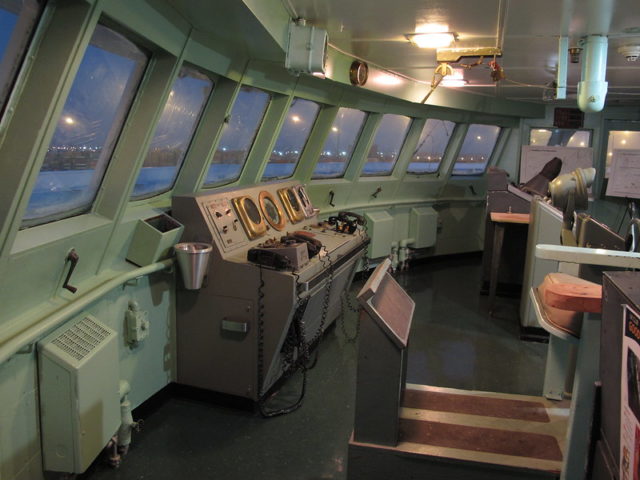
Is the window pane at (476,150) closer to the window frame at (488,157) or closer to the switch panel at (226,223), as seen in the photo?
the window frame at (488,157)

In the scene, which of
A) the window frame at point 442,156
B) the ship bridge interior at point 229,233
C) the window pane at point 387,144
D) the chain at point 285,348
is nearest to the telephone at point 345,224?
the ship bridge interior at point 229,233

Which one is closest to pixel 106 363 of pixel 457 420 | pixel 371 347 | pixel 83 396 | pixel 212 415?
pixel 83 396

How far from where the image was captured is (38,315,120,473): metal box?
8.04ft

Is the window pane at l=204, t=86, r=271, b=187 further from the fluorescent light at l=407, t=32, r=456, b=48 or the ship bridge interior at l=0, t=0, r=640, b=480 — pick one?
the fluorescent light at l=407, t=32, r=456, b=48

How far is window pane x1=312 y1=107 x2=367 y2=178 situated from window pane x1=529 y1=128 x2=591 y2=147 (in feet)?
13.7

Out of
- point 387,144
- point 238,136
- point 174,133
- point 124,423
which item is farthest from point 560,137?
point 124,423

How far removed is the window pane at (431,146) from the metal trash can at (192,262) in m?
5.31

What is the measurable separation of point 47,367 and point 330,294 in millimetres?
2651

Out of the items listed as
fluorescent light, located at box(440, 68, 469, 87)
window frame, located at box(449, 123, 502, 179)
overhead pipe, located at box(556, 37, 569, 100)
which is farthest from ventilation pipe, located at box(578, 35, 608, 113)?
window frame, located at box(449, 123, 502, 179)

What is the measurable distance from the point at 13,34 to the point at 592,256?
239 centimetres

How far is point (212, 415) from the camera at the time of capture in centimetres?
364

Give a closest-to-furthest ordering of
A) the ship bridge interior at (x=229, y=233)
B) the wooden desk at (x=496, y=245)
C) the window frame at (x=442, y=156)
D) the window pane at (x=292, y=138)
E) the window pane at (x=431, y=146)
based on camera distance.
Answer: the ship bridge interior at (x=229, y=233), the window pane at (x=292, y=138), the wooden desk at (x=496, y=245), the window frame at (x=442, y=156), the window pane at (x=431, y=146)

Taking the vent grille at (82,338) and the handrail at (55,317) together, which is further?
the vent grille at (82,338)

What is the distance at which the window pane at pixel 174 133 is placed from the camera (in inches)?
142
